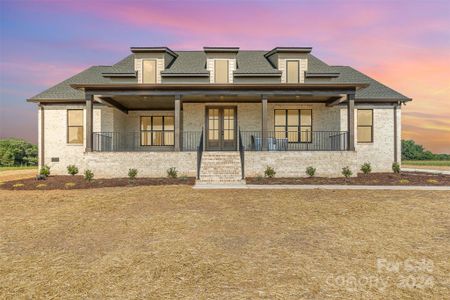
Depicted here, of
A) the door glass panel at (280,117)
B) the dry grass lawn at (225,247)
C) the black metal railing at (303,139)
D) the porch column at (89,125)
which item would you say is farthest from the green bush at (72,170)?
the door glass panel at (280,117)

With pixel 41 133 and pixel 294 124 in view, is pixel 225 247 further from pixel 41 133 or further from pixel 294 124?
pixel 41 133

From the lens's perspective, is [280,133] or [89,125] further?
[280,133]

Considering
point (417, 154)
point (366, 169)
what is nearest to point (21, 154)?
point (366, 169)

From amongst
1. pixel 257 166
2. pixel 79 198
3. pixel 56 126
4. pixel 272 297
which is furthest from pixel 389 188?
pixel 56 126

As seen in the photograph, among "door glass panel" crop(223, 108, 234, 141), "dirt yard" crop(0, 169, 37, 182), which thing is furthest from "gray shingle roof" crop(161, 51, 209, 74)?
"dirt yard" crop(0, 169, 37, 182)

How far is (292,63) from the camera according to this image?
19453 mm

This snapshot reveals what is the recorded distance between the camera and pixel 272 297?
4.06 m

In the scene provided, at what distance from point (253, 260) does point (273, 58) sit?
17361 millimetres

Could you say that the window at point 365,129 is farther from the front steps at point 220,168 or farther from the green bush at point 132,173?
the green bush at point 132,173

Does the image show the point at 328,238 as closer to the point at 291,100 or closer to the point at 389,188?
the point at 389,188

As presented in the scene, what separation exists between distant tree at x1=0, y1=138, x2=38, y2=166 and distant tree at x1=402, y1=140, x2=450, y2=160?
5085 cm

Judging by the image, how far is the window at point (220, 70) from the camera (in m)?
19.0

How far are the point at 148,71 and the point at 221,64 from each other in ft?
15.6

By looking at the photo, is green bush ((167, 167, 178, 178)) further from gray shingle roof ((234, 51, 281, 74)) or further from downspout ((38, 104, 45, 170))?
downspout ((38, 104, 45, 170))
